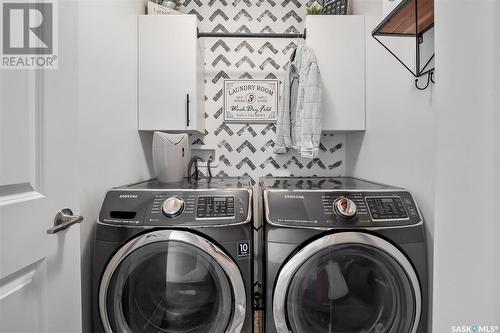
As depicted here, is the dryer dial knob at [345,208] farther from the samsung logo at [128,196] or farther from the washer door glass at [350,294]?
the samsung logo at [128,196]

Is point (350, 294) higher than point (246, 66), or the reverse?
point (246, 66)

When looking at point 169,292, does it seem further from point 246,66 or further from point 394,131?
point 246,66

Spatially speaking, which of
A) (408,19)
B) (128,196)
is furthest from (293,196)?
(408,19)

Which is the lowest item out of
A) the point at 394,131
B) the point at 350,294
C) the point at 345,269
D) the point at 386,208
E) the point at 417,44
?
the point at 350,294

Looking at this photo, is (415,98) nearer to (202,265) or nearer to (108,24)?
(202,265)

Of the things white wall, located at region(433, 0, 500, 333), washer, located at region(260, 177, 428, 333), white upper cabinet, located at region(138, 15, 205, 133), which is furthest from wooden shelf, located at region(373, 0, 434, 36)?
white upper cabinet, located at region(138, 15, 205, 133)

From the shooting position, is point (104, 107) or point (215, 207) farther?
point (104, 107)

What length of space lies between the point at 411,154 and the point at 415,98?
0.28 metres

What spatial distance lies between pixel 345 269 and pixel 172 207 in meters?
0.86

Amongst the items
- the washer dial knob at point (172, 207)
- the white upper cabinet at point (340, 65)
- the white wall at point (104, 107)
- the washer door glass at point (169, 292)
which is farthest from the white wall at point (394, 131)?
the white wall at point (104, 107)

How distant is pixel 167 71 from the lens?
70.6 inches

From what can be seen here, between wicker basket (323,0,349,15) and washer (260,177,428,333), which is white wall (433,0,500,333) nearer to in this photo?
washer (260,177,428,333)

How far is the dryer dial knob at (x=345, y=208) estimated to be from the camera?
47.1 inches

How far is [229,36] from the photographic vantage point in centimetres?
205
